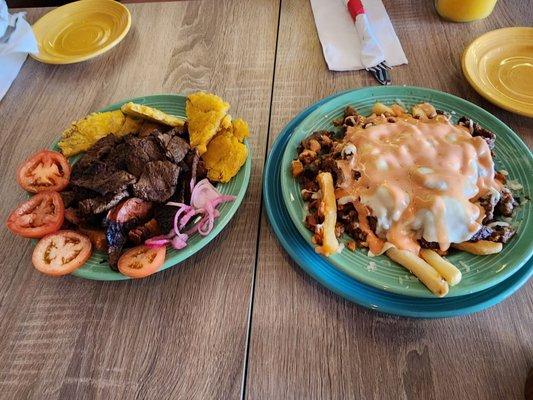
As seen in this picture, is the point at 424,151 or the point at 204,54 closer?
the point at 424,151

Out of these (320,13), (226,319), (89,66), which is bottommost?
(226,319)

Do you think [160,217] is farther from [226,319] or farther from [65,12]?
[65,12]

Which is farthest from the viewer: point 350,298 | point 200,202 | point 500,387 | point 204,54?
point 204,54

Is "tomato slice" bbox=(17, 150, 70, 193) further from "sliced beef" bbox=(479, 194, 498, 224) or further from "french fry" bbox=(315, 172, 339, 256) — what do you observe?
"sliced beef" bbox=(479, 194, 498, 224)

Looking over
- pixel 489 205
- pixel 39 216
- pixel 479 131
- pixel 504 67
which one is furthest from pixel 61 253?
pixel 504 67

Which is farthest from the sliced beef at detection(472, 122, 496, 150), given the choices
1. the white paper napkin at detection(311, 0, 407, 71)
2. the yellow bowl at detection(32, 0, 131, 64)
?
the yellow bowl at detection(32, 0, 131, 64)

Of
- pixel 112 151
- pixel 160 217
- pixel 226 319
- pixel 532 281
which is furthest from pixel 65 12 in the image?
pixel 532 281
